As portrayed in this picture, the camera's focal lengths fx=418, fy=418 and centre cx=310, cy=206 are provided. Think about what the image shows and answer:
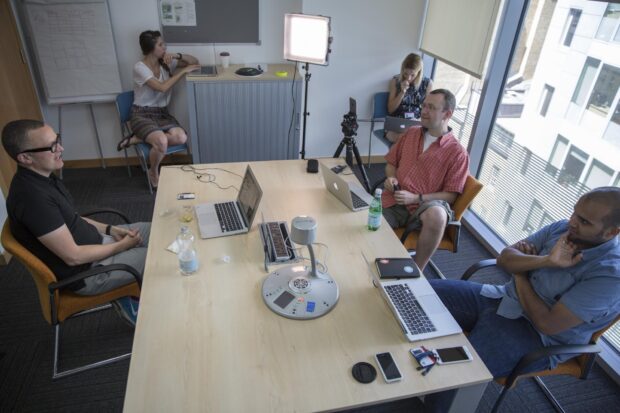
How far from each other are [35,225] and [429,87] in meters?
3.61

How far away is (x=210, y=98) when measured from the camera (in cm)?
396

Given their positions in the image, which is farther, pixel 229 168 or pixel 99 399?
pixel 229 168

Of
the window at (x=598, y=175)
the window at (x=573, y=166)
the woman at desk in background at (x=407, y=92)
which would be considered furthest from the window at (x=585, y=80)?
the woman at desk in background at (x=407, y=92)

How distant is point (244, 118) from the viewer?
4133 mm

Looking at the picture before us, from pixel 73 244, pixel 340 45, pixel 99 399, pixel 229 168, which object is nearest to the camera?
pixel 73 244

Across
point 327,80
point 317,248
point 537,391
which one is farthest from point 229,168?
point 537,391

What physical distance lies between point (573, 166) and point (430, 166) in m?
0.96

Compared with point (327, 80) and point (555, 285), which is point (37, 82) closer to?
point (327, 80)

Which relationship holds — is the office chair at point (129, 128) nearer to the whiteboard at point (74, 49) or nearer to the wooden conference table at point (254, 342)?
the whiteboard at point (74, 49)

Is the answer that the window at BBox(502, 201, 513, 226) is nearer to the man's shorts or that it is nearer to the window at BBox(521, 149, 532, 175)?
the window at BBox(521, 149, 532, 175)

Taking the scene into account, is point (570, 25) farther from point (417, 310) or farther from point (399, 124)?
point (417, 310)

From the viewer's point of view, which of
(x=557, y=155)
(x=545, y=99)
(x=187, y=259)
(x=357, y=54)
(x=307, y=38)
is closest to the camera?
(x=187, y=259)

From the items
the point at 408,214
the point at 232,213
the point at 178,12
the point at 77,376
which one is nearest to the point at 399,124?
the point at 408,214

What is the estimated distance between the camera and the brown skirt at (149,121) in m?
3.89
